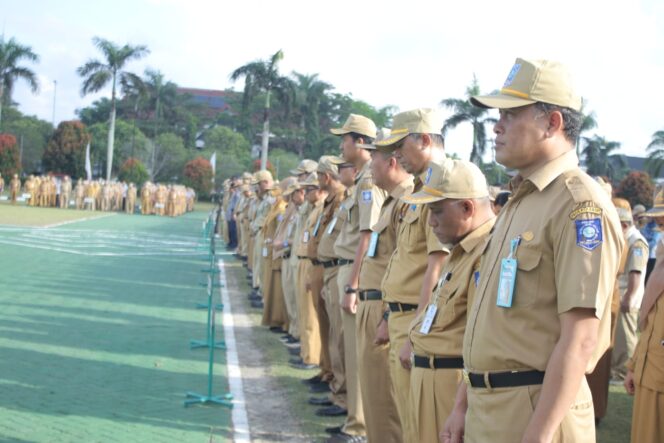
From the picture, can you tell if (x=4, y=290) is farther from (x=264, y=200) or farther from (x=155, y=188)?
(x=155, y=188)

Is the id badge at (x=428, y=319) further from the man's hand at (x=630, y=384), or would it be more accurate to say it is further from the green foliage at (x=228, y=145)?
the green foliage at (x=228, y=145)

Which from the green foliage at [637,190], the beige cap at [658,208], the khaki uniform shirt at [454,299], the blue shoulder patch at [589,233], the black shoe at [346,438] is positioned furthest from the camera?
the green foliage at [637,190]

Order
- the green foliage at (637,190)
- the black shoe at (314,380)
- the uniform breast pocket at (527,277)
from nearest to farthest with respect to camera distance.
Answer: the uniform breast pocket at (527,277), the black shoe at (314,380), the green foliage at (637,190)

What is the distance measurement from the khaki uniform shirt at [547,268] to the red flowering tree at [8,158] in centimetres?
6287

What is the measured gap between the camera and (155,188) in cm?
4881

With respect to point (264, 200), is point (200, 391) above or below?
below

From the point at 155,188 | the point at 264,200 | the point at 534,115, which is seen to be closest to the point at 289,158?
the point at 155,188

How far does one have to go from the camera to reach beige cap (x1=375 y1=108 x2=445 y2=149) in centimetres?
491

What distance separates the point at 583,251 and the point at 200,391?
18.1 ft

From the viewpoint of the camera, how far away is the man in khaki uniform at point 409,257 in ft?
13.9

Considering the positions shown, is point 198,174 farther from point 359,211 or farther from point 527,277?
point 527,277

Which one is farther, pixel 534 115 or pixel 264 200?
pixel 264 200

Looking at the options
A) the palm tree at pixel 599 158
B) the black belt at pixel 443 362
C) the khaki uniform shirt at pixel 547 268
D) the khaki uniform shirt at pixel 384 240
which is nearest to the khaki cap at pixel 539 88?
the khaki uniform shirt at pixel 547 268

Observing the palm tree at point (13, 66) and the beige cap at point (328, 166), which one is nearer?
the beige cap at point (328, 166)
